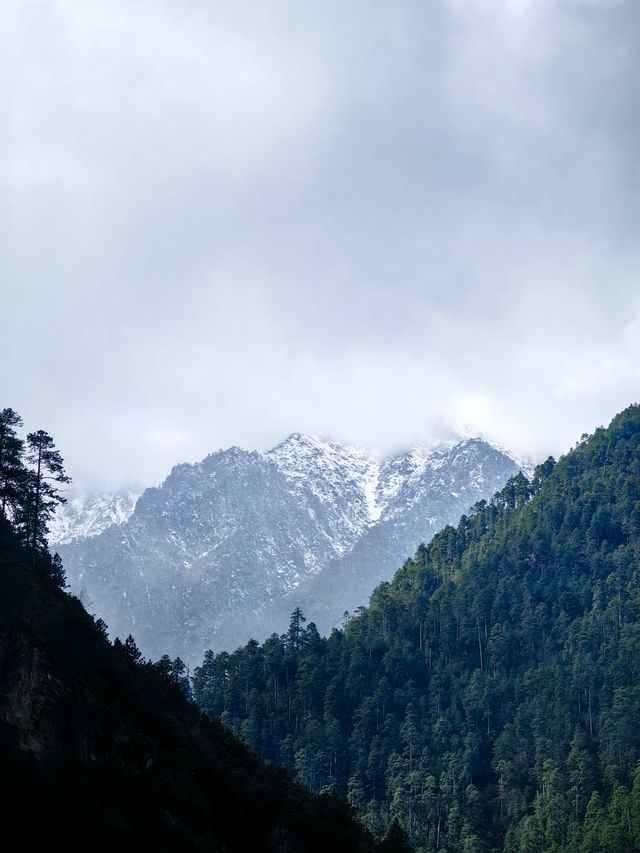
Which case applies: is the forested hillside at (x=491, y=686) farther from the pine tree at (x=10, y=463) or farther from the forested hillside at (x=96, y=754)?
the pine tree at (x=10, y=463)

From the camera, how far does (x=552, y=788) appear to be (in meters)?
120

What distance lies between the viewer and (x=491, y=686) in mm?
147000

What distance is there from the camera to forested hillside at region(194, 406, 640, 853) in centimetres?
12181

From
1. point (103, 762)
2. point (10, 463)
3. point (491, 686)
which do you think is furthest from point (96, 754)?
point (491, 686)

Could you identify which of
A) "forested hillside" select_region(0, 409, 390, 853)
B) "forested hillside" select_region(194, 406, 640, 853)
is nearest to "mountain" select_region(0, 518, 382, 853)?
"forested hillside" select_region(0, 409, 390, 853)

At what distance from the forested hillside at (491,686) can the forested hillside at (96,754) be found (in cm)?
4007

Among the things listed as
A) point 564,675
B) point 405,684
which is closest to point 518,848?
point 564,675

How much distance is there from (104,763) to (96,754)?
0.79 meters

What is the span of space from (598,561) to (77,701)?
384 feet

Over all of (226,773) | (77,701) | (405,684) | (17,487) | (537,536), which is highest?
(537,536)

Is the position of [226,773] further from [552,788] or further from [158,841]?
[552,788]

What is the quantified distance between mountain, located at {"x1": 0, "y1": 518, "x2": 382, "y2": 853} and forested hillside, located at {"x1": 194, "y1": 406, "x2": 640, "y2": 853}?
40.8 metres

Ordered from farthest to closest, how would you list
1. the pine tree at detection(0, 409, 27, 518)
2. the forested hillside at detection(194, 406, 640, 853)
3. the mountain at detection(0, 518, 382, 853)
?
the forested hillside at detection(194, 406, 640, 853)
the pine tree at detection(0, 409, 27, 518)
the mountain at detection(0, 518, 382, 853)

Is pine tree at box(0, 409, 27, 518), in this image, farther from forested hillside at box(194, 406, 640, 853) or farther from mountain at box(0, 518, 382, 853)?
forested hillside at box(194, 406, 640, 853)
